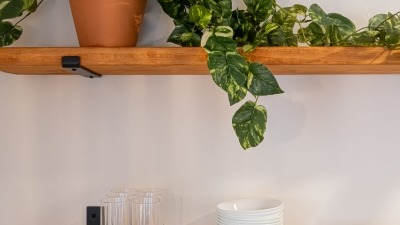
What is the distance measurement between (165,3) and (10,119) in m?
0.55

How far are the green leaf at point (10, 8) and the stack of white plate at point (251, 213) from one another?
700 millimetres

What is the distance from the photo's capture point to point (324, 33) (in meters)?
1.29

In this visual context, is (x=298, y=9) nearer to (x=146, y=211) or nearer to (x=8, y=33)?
(x=146, y=211)

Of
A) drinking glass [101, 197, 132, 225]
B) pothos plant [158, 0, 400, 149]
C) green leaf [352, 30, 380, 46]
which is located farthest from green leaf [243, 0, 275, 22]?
drinking glass [101, 197, 132, 225]

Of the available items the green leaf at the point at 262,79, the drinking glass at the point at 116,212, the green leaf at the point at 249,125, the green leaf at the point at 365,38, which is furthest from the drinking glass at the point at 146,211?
the green leaf at the point at 365,38

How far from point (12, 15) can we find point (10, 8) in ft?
0.06

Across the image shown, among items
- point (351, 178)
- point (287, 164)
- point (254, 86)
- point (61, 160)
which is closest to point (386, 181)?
point (351, 178)

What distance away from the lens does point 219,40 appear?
3.90 ft

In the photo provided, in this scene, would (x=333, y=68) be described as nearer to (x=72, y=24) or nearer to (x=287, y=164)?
(x=287, y=164)

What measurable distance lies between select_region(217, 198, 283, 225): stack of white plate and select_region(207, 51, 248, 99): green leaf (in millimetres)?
329

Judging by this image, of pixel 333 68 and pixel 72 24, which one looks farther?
pixel 72 24

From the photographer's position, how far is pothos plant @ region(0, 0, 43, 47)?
129cm

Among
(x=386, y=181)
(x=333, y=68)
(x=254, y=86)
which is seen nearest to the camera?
(x=254, y=86)

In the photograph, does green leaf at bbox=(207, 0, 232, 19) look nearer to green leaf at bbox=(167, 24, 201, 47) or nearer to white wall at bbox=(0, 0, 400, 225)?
green leaf at bbox=(167, 24, 201, 47)
